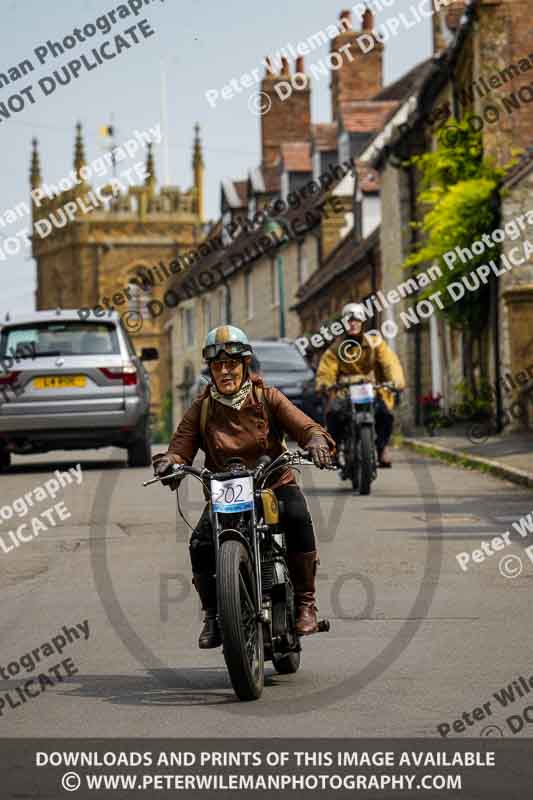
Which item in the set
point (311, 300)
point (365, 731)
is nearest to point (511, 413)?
point (365, 731)

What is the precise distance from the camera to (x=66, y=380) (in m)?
20.1

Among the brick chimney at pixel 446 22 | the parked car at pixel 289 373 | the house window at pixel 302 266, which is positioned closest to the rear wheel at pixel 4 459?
the parked car at pixel 289 373

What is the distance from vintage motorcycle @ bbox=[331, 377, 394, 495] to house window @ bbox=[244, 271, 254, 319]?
158 feet

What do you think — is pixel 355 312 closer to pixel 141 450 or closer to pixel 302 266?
pixel 141 450

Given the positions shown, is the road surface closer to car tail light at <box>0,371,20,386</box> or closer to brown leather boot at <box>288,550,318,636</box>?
brown leather boot at <box>288,550,318,636</box>

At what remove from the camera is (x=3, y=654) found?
8.19 m

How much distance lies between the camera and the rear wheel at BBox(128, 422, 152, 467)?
20.8 metres

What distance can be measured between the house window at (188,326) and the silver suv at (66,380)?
60292 mm

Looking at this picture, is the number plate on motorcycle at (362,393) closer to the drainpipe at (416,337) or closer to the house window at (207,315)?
the drainpipe at (416,337)

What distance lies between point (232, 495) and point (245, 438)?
0.45 m

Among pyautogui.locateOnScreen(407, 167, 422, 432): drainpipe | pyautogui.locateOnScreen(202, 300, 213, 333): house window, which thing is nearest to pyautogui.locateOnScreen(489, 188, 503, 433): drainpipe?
pyautogui.locateOnScreen(407, 167, 422, 432): drainpipe

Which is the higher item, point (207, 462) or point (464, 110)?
point (464, 110)
